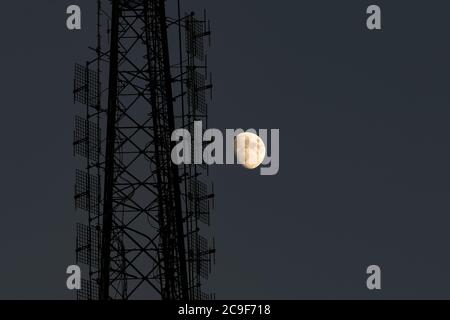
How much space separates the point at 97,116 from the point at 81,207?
13.4ft

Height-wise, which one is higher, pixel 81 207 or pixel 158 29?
pixel 158 29

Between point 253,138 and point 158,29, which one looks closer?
point 158,29

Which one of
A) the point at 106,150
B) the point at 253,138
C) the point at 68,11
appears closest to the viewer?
the point at 106,150

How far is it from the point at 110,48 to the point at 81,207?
24.0 ft
